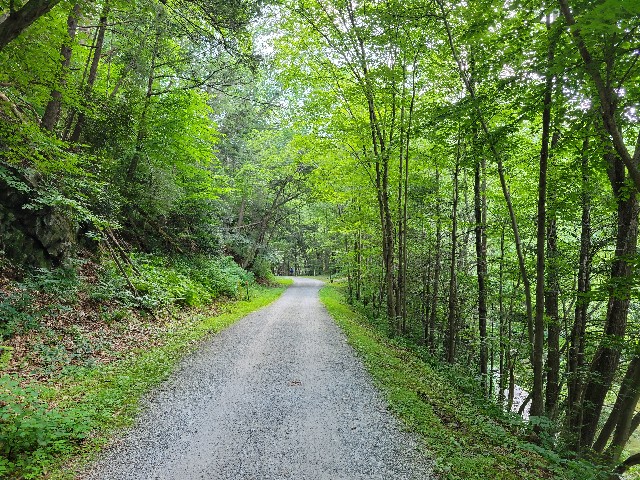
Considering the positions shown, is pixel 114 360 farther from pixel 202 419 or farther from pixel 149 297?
pixel 149 297

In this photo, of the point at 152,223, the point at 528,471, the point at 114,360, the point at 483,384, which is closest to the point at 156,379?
the point at 114,360

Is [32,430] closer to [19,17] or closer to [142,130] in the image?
[19,17]

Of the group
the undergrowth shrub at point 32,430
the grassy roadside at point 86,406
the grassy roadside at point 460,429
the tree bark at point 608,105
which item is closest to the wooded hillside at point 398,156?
the tree bark at point 608,105

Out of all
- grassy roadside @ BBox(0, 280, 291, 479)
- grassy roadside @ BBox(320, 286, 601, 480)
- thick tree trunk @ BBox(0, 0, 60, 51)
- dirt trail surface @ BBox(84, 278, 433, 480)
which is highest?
thick tree trunk @ BBox(0, 0, 60, 51)

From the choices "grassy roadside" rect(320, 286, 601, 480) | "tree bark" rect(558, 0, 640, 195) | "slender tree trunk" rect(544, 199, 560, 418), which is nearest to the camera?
"tree bark" rect(558, 0, 640, 195)

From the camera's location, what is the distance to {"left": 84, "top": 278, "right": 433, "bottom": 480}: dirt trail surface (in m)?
4.00

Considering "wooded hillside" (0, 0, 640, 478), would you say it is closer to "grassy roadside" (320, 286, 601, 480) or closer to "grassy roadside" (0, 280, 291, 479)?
"grassy roadside" (320, 286, 601, 480)

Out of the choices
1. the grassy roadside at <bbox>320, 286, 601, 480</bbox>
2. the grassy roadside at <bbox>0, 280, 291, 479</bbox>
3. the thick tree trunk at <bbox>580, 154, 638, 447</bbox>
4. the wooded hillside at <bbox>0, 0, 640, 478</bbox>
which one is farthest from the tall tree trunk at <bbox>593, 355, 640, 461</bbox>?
the grassy roadside at <bbox>0, 280, 291, 479</bbox>

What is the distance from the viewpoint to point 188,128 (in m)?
13.4

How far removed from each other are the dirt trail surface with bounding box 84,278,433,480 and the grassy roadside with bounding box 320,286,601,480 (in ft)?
0.94

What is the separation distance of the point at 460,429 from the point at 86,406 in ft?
17.2

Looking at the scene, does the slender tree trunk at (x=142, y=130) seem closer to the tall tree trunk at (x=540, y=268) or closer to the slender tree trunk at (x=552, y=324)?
the tall tree trunk at (x=540, y=268)

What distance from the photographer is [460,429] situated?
5.25m

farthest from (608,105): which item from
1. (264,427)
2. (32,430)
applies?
(32,430)
